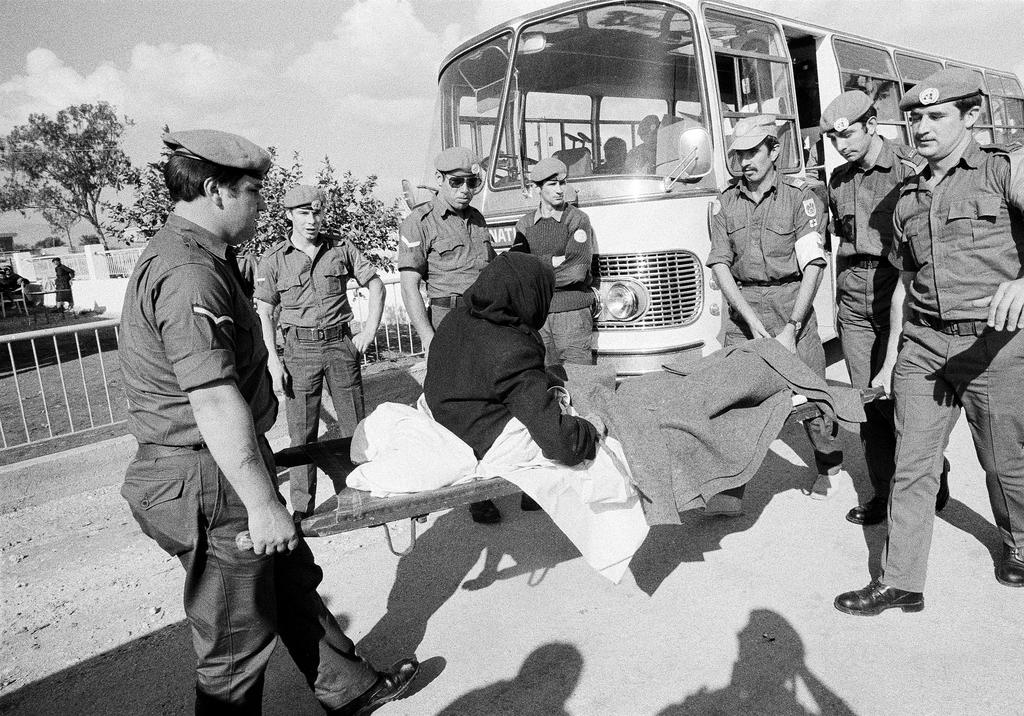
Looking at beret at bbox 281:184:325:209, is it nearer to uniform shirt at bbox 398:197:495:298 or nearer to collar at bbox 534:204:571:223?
uniform shirt at bbox 398:197:495:298

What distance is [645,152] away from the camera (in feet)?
16.1

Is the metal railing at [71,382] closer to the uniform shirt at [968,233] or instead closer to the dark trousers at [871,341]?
the dark trousers at [871,341]

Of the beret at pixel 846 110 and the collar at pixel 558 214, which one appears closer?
the beret at pixel 846 110

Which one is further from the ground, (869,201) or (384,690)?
(869,201)

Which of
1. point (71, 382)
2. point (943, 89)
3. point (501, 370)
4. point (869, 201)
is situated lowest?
point (71, 382)

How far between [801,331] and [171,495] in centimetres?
340

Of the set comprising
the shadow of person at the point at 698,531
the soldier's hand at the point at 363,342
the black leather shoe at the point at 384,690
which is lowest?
the shadow of person at the point at 698,531

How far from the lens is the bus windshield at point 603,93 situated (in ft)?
16.3

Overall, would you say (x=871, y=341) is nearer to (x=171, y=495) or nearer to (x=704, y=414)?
(x=704, y=414)

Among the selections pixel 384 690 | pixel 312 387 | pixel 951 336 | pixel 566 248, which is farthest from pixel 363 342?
pixel 951 336

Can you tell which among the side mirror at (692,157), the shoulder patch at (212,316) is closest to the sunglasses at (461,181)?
the side mirror at (692,157)

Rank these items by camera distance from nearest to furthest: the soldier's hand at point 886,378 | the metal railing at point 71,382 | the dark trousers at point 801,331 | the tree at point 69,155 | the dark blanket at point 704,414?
1. the dark blanket at point 704,414
2. the soldier's hand at point 886,378
3. the dark trousers at point 801,331
4. the metal railing at point 71,382
5. the tree at point 69,155

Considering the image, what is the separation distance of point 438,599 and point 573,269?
206 centimetres

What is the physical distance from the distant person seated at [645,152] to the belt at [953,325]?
2102mm
